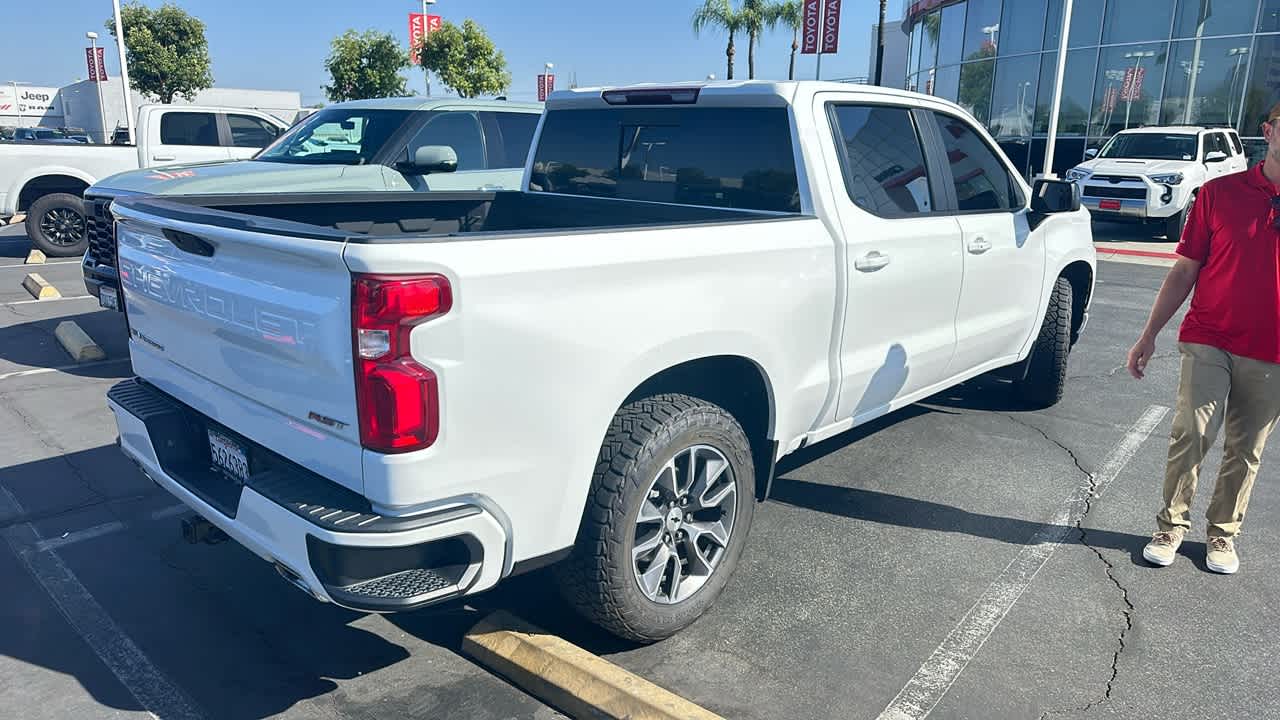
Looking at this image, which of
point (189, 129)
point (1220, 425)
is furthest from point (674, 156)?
point (189, 129)

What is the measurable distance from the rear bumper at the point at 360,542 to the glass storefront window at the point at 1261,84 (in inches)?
936

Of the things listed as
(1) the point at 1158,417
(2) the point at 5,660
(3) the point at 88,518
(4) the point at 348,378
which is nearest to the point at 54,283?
(3) the point at 88,518

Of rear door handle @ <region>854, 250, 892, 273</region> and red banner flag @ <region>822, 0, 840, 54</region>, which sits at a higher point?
red banner flag @ <region>822, 0, 840, 54</region>

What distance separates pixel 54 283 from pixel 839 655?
10551 mm

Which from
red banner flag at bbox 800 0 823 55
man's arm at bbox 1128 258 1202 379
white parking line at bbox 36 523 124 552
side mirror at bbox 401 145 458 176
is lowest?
white parking line at bbox 36 523 124 552

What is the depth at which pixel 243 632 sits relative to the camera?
3.35m

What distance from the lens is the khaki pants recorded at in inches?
148

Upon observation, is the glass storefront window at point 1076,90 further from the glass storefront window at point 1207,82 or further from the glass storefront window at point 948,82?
the glass storefront window at point 948,82

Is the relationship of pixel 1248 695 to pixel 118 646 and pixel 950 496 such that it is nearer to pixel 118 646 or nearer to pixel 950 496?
pixel 950 496

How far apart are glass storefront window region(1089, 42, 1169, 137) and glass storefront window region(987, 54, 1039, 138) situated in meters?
2.48

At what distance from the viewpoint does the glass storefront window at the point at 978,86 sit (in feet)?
94.8

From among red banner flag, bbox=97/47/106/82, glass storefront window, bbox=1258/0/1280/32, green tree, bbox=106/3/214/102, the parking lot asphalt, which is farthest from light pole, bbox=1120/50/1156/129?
red banner flag, bbox=97/47/106/82

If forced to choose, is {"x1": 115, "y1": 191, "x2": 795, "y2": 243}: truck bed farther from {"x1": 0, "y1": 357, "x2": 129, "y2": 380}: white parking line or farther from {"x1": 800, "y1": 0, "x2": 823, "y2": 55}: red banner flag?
{"x1": 800, "y1": 0, "x2": 823, "y2": 55}: red banner flag

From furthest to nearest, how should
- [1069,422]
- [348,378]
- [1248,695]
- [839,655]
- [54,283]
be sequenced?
[54,283] < [1069,422] < [839,655] < [1248,695] < [348,378]
